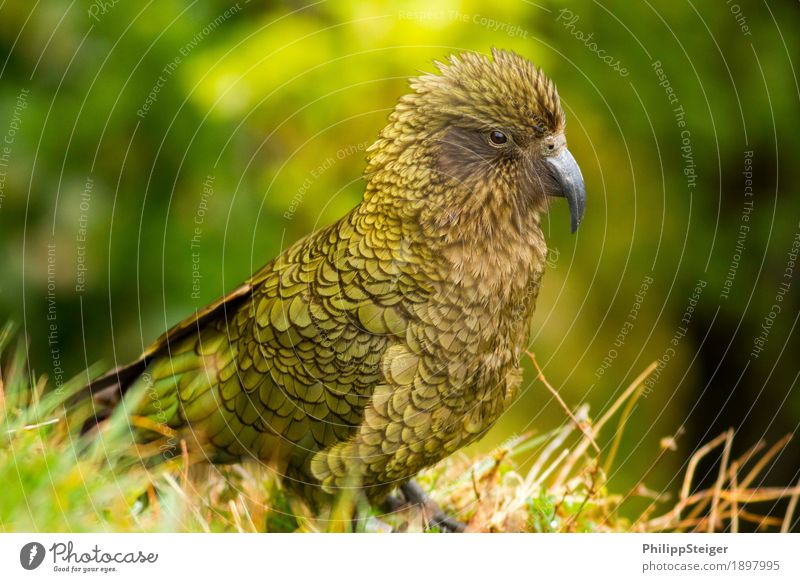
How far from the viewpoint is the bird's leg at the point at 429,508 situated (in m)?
2.33

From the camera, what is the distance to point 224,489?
238cm

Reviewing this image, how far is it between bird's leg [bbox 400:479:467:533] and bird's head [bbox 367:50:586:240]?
35.3 inches

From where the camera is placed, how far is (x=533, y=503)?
230 centimetres

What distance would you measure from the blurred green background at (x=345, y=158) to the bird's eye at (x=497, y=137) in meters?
0.60

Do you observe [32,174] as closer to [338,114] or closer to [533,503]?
[338,114]

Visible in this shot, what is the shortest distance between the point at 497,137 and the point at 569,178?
0.66 ft

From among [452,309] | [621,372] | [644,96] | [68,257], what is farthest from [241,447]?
[644,96]

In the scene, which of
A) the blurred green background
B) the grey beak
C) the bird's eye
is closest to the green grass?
the blurred green background

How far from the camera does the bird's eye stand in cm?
187

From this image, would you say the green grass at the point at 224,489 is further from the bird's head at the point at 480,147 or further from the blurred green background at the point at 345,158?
the bird's head at the point at 480,147
